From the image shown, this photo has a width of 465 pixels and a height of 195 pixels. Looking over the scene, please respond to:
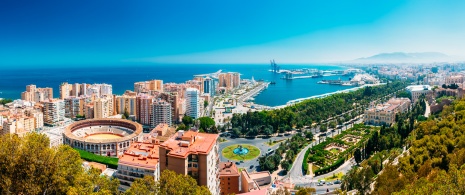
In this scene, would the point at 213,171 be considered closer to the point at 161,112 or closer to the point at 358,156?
the point at 358,156

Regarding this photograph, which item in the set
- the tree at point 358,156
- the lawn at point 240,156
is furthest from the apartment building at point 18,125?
the tree at point 358,156

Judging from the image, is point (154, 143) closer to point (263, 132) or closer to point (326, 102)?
point (263, 132)

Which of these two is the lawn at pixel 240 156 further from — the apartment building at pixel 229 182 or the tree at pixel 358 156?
the apartment building at pixel 229 182

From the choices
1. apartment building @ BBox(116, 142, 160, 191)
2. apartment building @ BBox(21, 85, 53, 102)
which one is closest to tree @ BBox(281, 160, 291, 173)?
apartment building @ BBox(116, 142, 160, 191)

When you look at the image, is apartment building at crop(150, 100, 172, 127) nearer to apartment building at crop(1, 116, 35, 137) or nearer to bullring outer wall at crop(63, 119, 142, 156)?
bullring outer wall at crop(63, 119, 142, 156)

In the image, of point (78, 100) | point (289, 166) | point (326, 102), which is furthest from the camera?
point (326, 102)

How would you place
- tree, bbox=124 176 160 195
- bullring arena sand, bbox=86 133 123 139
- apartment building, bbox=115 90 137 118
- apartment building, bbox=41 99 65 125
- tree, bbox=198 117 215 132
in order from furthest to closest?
1. apartment building, bbox=115 90 137 118
2. apartment building, bbox=41 99 65 125
3. tree, bbox=198 117 215 132
4. bullring arena sand, bbox=86 133 123 139
5. tree, bbox=124 176 160 195

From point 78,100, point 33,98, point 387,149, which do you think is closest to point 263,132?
point 387,149
